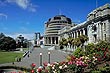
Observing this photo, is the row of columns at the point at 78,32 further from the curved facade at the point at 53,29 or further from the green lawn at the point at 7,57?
the curved facade at the point at 53,29

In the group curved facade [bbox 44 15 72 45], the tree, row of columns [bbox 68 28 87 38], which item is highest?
curved facade [bbox 44 15 72 45]

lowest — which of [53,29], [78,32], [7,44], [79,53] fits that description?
[79,53]

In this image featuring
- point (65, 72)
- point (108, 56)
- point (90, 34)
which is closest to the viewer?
point (65, 72)

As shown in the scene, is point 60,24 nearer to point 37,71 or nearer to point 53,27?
point 53,27

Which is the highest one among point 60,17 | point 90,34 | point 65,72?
point 60,17

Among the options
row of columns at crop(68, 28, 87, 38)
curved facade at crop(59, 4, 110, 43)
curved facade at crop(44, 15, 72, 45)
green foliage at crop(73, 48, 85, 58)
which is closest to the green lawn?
curved facade at crop(59, 4, 110, 43)

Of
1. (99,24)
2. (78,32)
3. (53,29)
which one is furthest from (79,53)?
(53,29)

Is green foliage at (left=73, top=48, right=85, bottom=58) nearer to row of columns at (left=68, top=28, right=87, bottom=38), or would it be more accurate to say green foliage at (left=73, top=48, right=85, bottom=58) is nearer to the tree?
row of columns at (left=68, top=28, right=87, bottom=38)

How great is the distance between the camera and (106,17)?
6550cm

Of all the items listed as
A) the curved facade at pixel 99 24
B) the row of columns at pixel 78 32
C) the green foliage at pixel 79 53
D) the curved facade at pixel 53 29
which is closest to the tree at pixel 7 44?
the curved facade at pixel 53 29

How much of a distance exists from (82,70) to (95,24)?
54.8 metres

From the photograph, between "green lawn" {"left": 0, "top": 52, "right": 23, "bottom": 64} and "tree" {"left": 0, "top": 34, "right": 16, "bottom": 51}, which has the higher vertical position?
"tree" {"left": 0, "top": 34, "right": 16, "bottom": 51}

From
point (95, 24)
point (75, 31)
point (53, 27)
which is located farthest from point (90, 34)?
point (53, 27)

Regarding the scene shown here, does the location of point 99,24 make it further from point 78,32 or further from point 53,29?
point 53,29
